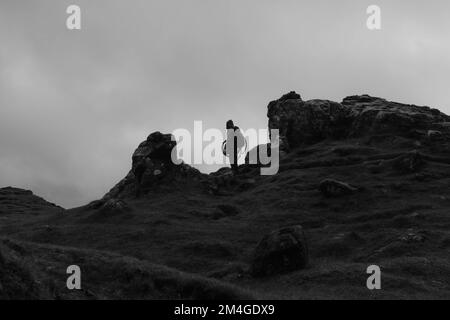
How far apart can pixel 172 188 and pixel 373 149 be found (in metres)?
45.9

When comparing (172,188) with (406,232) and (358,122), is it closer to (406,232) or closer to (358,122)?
(406,232)

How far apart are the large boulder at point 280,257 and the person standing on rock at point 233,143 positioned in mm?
71857

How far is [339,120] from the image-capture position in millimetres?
130000

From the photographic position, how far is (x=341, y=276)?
38.6 m

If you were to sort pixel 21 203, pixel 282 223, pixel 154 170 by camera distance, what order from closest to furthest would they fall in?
pixel 282 223 → pixel 154 170 → pixel 21 203

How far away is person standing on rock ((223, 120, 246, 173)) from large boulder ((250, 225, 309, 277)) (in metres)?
71.9

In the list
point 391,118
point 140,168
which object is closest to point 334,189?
point 140,168

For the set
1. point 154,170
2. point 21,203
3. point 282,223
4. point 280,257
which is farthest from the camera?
point 21,203

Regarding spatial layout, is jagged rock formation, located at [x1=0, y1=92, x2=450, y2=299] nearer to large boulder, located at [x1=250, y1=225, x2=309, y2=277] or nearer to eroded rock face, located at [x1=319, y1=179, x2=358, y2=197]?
large boulder, located at [x1=250, y1=225, x2=309, y2=277]

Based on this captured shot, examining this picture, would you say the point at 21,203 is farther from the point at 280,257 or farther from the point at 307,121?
the point at 280,257

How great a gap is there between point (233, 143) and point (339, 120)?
31799 millimetres

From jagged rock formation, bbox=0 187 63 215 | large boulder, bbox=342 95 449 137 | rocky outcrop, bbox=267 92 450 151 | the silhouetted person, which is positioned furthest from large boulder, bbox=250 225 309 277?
large boulder, bbox=342 95 449 137

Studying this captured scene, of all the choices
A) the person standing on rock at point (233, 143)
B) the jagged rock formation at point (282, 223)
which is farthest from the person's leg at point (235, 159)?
the jagged rock formation at point (282, 223)

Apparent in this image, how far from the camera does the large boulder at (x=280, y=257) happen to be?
1661 inches
